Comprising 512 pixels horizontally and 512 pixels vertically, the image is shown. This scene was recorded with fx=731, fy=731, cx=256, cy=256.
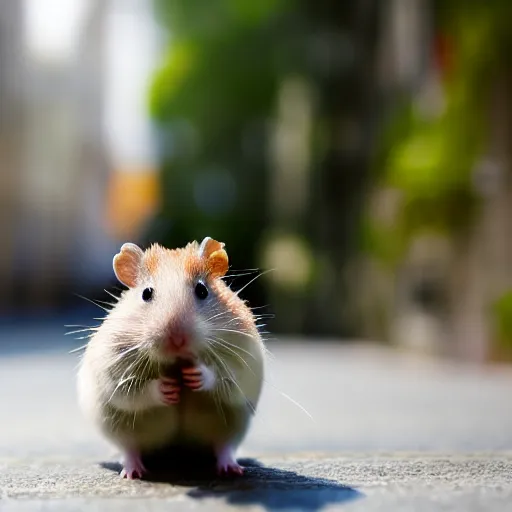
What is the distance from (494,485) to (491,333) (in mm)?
6038

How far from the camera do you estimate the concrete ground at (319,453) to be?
1.66 metres

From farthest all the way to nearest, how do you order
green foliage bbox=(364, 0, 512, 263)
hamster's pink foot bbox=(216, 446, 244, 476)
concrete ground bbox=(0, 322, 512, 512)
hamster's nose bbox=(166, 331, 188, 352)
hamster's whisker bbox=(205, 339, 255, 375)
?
green foliage bbox=(364, 0, 512, 263)
hamster's pink foot bbox=(216, 446, 244, 476)
hamster's whisker bbox=(205, 339, 255, 375)
hamster's nose bbox=(166, 331, 188, 352)
concrete ground bbox=(0, 322, 512, 512)

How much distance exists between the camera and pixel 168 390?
181cm

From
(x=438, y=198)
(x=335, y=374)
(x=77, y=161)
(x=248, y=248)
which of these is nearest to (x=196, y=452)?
(x=335, y=374)

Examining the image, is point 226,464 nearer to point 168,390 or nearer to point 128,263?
point 168,390

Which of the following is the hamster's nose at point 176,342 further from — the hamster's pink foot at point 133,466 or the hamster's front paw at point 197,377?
the hamster's pink foot at point 133,466

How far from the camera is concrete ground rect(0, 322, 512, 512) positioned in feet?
5.45

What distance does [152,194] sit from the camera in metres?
15.5

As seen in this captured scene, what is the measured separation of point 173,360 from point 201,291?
0.23m

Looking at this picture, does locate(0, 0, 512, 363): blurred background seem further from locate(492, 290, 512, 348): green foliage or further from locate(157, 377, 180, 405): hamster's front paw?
locate(157, 377, 180, 405): hamster's front paw

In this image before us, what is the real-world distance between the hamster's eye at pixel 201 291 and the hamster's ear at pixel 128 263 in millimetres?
209

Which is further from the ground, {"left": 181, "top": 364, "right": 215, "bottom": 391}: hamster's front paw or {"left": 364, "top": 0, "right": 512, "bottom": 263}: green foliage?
{"left": 364, "top": 0, "right": 512, "bottom": 263}: green foliage

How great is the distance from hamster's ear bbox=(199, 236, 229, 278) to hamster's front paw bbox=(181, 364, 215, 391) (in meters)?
0.33

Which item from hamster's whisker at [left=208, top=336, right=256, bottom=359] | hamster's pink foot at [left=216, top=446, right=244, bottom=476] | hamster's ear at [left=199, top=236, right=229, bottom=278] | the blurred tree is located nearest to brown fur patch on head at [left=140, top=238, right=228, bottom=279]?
hamster's ear at [left=199, top=236, right=229, bottom=278]
